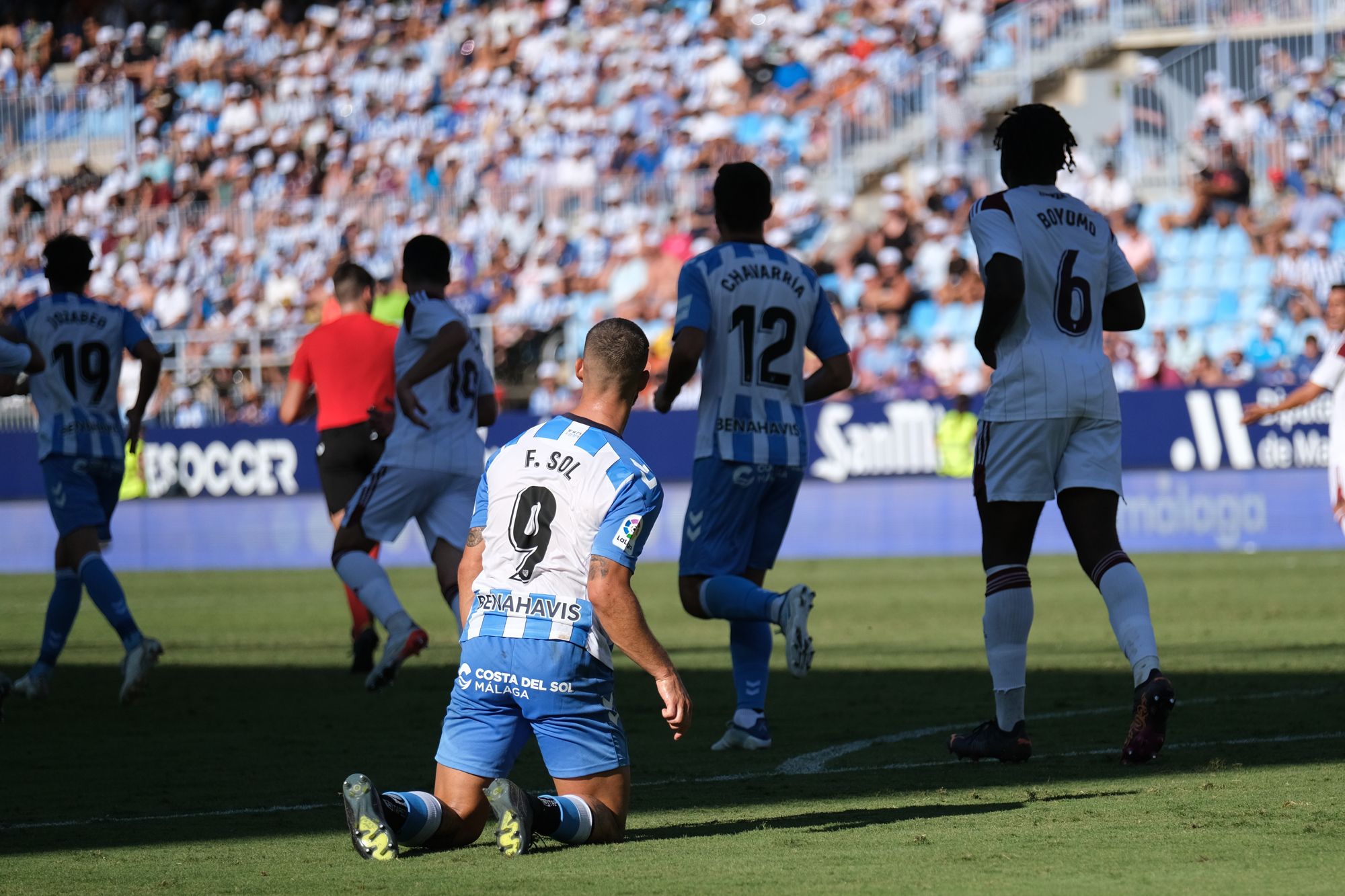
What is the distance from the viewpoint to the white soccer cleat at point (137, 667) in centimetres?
873

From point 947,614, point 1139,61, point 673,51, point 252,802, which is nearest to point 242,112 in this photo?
point 673,51

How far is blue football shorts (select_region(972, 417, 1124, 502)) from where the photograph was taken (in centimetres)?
629

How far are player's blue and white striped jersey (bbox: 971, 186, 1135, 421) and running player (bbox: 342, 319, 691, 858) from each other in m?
1.83

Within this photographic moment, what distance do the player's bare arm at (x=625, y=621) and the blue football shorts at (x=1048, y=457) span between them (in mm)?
1973

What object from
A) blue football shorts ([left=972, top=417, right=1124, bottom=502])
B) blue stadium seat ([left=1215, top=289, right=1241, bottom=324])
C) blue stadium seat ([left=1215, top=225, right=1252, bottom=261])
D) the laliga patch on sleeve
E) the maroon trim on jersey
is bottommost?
the laliga patch on sleeve

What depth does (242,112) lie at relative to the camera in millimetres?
32094

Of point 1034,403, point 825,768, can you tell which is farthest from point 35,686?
point 1034,403

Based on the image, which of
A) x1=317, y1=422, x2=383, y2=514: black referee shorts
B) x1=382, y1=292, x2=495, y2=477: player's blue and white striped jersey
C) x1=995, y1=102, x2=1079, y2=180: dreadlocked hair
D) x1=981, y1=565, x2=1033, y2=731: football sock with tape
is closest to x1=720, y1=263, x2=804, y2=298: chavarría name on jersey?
x1=995, y1=102, x2=1079, y2=180: dreadlocked hair

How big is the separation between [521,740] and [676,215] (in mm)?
21580

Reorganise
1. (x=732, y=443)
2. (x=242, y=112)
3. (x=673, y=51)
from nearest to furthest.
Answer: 1. (x=732, y=443)
2. (x=673, y=51)
3. (x=242, y=112)

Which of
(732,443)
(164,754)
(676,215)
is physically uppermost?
(676,215)

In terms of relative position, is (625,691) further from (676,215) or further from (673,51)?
(673,51)

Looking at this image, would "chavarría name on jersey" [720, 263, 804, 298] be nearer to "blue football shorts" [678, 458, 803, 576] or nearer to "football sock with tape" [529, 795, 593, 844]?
"blue football shorts" [678, 458, 803, 576]

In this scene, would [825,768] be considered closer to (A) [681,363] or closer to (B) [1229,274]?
(A) [681,363]
